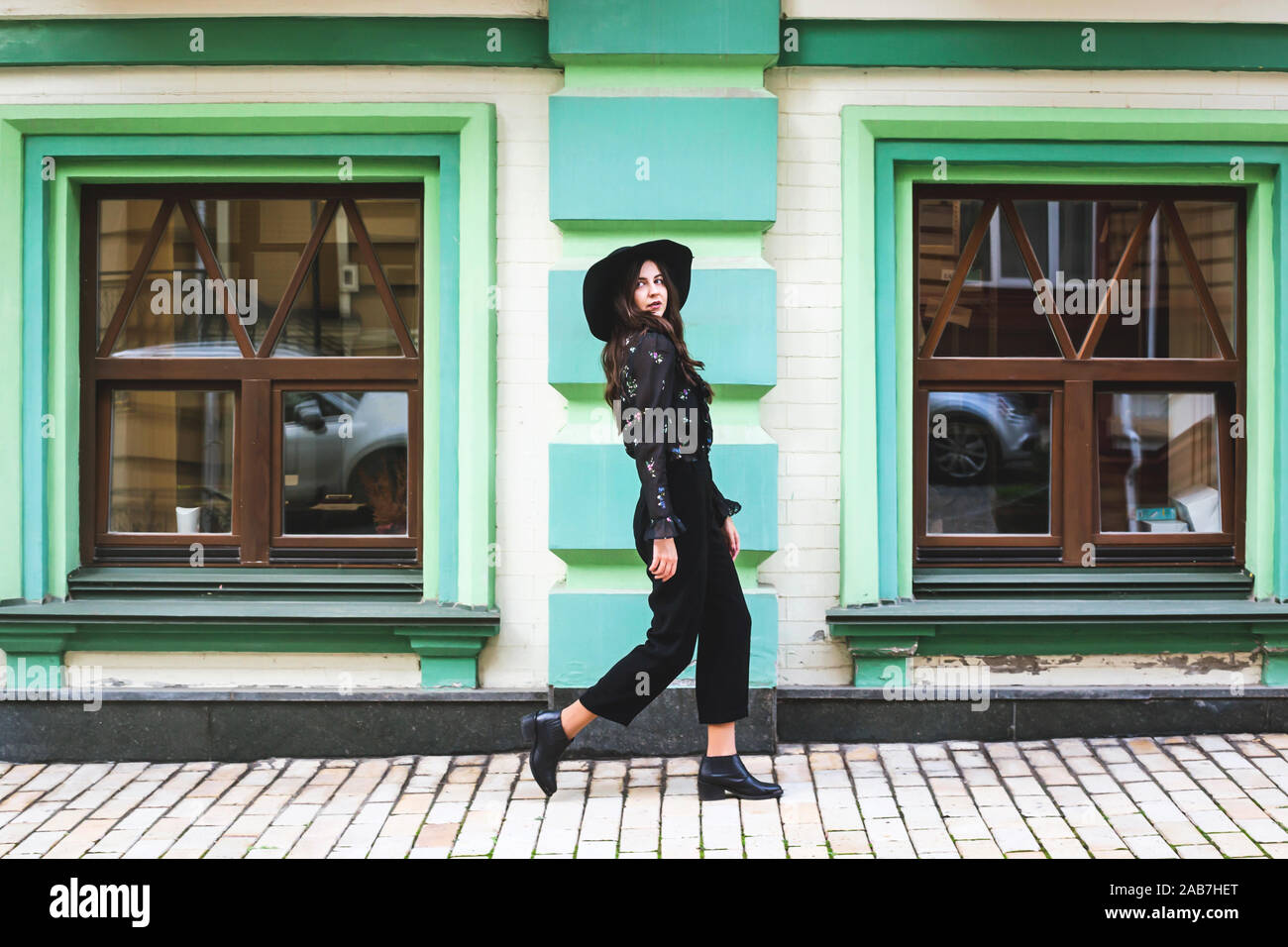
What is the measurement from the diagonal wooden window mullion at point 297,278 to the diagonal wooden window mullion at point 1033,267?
303 cm

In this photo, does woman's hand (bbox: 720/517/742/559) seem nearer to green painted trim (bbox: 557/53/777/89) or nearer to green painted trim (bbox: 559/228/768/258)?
green painted trim (bbox: 559/228/768/258)

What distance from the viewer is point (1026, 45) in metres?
4.92

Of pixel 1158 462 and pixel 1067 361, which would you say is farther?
pixel 1158 462

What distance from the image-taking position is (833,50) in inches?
193

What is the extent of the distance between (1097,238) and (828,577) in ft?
6.54

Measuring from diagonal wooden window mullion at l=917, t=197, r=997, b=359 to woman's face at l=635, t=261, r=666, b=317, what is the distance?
59.0 inches

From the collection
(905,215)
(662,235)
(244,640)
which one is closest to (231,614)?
(244,640)

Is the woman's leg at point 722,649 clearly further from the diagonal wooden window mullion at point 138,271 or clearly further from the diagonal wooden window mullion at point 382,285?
the diagonal wooden window mullion at point 138,271

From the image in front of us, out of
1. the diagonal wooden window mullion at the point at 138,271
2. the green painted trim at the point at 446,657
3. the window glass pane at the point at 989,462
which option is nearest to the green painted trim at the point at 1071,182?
the window glass pane at the point at 989,462

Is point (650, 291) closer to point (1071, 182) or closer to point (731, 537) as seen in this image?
point (731, 537)

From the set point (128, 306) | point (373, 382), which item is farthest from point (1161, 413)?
point (128, 306)

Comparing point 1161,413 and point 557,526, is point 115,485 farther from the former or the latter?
point 1161,413

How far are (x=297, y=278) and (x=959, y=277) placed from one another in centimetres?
298

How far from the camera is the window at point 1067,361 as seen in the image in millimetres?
5215
